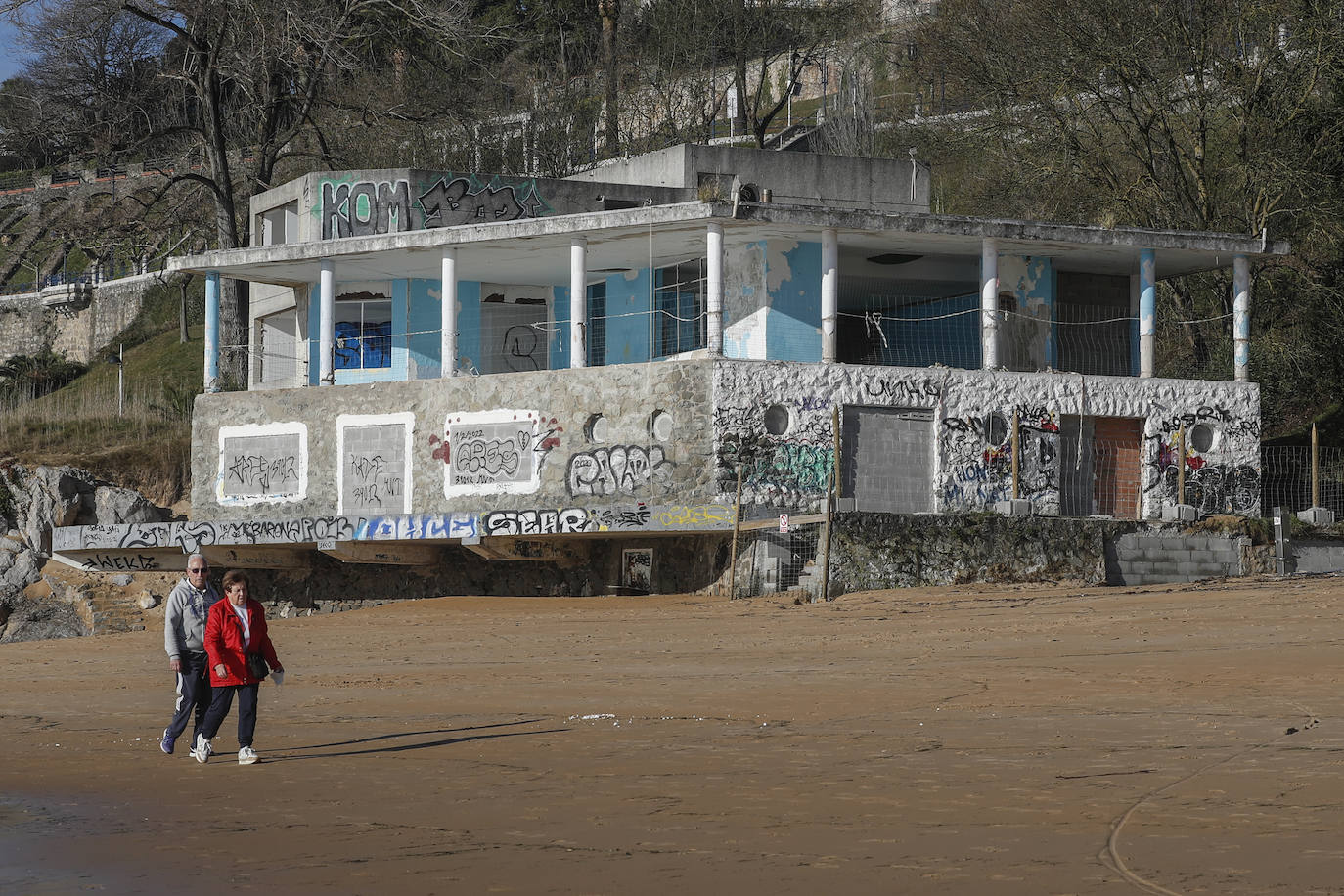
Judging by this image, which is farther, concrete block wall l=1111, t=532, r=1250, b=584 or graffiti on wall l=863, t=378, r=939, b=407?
graffiti on wall l=863, t=378, r=939, b=407

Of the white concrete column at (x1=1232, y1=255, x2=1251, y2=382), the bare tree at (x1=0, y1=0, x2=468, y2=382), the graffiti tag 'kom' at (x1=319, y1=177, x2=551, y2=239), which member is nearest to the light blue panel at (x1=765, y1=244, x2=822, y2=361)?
the graffiti tag 'kom' at (x1=319, y1=177, x2=551, y2=239)

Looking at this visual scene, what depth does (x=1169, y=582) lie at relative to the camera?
2638 centimetres

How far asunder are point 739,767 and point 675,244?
18.9 m

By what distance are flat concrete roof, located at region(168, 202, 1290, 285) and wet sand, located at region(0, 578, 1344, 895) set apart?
8.98 metres

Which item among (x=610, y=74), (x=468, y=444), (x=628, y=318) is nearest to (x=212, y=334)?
(x=468, y=444)

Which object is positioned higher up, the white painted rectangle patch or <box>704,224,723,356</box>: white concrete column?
<box>704,224,723,356</box>: white concrete column

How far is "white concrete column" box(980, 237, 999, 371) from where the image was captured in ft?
93.8

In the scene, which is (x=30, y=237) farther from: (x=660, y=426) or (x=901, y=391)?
(x=901, y=391)

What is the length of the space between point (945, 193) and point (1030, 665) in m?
44.5

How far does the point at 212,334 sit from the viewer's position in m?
32.2

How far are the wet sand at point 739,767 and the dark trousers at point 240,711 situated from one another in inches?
12.2

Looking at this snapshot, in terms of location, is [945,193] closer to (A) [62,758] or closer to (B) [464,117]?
(B) [464,117]

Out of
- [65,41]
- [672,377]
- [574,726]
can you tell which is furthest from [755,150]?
[574,726]

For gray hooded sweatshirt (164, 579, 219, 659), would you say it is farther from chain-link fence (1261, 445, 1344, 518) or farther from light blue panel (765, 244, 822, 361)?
chain-link fence (1261, 445, 1344, 518)
